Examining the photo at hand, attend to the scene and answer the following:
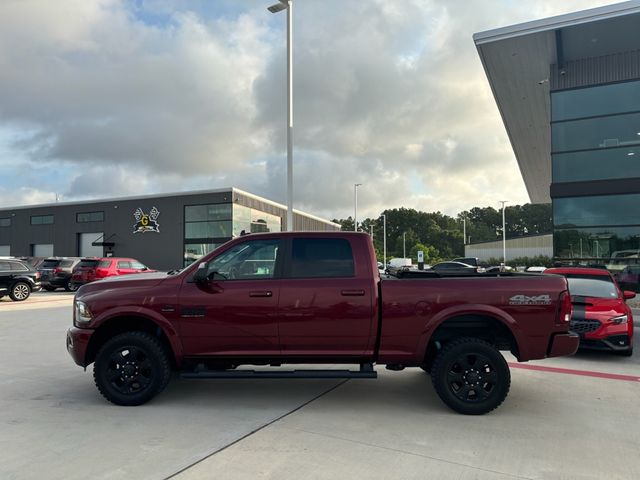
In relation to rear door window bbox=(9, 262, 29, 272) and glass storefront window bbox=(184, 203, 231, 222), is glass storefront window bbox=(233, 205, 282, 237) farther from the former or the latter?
rear door window bbox=(9, 262, 29, 272)

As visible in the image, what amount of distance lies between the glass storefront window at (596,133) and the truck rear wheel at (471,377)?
14.9m

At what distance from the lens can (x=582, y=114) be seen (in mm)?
17047

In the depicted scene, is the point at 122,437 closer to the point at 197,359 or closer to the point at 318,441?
the point at 197,359

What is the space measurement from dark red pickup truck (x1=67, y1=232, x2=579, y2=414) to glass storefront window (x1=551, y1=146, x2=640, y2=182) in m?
13.9

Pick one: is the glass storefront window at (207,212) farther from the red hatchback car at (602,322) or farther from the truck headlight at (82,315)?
the truck headlight at (82,315)

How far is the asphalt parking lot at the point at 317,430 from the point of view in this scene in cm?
360

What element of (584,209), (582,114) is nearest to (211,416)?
(584,209)

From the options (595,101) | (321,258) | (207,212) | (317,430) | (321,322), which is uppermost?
(595,101)

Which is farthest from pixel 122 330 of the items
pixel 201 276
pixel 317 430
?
pixel 317 430

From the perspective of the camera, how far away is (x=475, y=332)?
527 cm

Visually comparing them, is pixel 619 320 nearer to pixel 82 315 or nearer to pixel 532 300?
pixel 532 300

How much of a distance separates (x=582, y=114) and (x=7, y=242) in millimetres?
51680

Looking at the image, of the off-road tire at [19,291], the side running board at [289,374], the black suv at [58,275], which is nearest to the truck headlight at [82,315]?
the side running board at [289,374]

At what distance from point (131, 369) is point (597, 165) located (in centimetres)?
1705
